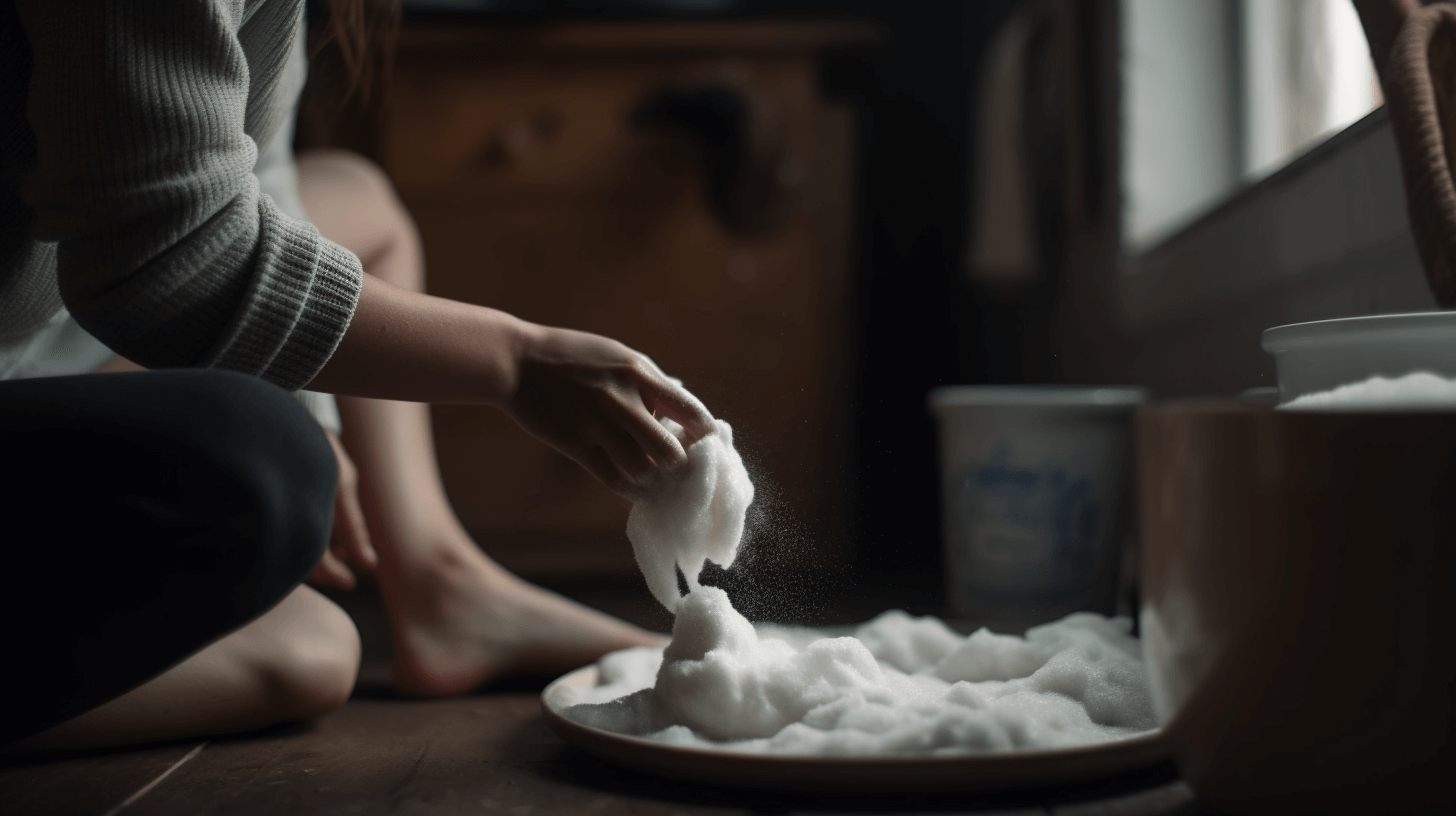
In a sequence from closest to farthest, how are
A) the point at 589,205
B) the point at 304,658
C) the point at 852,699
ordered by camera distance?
the point at 852,699 < the point at 304,658 < the point at 589,205

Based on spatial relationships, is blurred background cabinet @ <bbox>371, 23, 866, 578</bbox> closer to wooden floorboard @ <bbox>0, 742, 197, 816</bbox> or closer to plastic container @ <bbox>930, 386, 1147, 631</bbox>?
plastic container @ <bbox>930, 386, 1147, 631</bbox>

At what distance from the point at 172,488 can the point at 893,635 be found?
16.2 inches

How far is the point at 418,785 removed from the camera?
0.52 metres

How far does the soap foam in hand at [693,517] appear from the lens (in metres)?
0.54

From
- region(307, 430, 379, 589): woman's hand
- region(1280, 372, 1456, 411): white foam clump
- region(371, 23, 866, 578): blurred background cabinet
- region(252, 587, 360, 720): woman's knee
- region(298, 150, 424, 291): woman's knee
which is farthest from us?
region(371, 23, 866, 578): blurred background cabinet

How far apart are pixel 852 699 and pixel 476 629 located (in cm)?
40

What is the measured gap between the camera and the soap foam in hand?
536 mm

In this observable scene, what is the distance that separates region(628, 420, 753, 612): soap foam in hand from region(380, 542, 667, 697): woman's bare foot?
28cm

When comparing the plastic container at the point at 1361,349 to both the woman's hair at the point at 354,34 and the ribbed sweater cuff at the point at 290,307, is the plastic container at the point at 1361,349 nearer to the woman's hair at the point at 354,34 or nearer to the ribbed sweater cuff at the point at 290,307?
the ribbed sweater cuff at the point at 290,307

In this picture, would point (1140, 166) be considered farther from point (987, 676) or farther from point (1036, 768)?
point (1036, 768)

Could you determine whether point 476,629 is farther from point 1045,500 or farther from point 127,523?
point 1045,500

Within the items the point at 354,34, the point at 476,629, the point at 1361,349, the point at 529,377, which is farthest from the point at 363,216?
the point at 1361,349

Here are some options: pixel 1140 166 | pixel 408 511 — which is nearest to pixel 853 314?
pixel 1140 166

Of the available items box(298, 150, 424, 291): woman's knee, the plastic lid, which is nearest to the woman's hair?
box(298, 150, 424, 291): woman's knee
